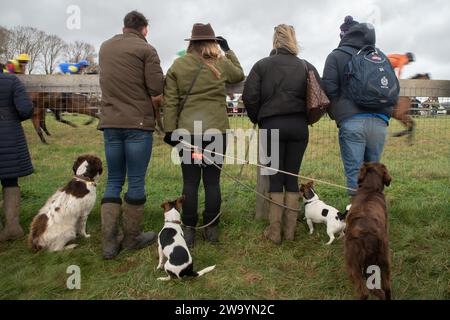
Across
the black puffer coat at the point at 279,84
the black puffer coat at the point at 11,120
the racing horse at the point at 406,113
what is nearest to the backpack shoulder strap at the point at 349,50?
the black puffer coat at the point at 279,84

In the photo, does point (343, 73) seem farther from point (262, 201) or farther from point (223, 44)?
point (262, 201)

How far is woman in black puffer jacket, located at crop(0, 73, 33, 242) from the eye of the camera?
4098 millimetres

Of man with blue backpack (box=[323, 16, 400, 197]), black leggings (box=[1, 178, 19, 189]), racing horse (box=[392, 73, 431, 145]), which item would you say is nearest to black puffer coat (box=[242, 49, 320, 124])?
man with blue backpack (box=[323, 16, 400, 197])

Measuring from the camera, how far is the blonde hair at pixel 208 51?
3628 mm

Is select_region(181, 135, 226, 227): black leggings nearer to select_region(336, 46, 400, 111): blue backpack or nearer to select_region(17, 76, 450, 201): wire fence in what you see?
select_region(17, 76, 450, 201): wire fence

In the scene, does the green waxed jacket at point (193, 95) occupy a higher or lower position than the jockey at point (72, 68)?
lower

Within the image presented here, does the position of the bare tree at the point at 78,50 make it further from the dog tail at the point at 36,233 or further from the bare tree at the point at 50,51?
the dog tail at the point at 36,233

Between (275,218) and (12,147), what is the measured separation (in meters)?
3.07

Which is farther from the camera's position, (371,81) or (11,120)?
(11,120)

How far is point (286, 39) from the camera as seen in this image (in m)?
3.77

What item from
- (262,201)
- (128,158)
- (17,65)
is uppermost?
(17,65)

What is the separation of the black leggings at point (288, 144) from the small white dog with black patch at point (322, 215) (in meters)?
0.40

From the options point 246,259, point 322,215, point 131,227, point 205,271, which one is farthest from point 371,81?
point 131,227
